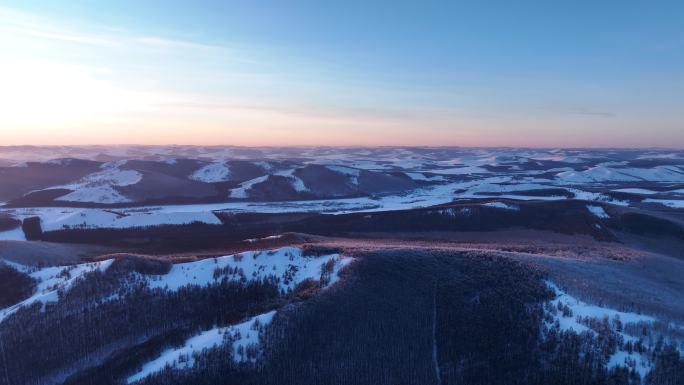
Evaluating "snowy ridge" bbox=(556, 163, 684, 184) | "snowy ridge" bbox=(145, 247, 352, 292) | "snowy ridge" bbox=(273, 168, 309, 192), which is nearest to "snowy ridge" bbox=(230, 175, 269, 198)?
"snowy ridge" bbox=(273, 168, 309, 192)

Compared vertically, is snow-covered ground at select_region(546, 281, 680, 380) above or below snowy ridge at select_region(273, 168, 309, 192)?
above

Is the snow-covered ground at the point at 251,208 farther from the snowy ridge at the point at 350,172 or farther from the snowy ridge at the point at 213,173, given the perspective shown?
the snowy ridge at the point at 213,173

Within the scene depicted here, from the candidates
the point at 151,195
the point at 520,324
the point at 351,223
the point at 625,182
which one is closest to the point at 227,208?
the point at 151,195

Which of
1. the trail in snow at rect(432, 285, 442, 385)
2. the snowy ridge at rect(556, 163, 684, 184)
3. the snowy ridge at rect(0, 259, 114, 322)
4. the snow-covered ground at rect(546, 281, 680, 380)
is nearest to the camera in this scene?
the snow-covered ground at rect(546, 281, 680, 380)

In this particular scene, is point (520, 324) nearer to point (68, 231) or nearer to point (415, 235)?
point (415, 235)

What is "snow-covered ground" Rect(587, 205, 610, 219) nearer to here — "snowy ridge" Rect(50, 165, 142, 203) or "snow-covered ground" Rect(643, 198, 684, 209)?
"snow-covered ground" Rect(643, 198, 684, 209)

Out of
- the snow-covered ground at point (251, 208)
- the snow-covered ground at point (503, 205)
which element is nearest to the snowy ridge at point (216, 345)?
the snow-covered ground at point (251, 208)
